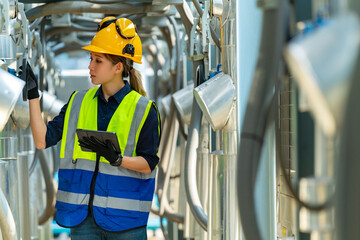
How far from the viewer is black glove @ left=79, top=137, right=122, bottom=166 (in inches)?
96.8

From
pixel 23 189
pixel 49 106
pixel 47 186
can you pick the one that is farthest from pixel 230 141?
pixel 47 186

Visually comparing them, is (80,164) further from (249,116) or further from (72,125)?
(249,116)

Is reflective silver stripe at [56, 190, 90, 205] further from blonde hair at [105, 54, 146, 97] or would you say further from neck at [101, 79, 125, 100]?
blonde hair at [105, 54, 146, 97]

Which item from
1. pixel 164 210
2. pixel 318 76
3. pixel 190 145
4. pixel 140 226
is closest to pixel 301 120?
pixel 140 226

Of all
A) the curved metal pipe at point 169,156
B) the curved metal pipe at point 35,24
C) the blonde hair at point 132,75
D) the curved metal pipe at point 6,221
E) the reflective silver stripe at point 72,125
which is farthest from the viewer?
the curved metal pipe at point 169,156

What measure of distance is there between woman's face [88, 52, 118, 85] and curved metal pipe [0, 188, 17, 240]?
658mm

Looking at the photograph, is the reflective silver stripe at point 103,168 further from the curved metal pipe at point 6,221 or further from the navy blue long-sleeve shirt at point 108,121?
the curved metal pipe at point 6,221

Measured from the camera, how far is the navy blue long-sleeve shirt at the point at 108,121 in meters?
2.60

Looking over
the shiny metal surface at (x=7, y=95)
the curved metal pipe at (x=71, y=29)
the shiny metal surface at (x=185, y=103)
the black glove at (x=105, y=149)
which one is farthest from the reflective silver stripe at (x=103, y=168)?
the curved metal pipe at (x=71, y=29)

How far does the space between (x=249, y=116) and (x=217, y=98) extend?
1.22m

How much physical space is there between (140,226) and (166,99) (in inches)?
106

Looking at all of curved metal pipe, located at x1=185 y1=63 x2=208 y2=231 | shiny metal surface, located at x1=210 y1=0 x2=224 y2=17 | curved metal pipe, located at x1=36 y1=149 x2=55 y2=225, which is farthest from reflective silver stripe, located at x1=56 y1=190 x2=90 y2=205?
curved metal pipe, located at x1=36 y1=149 x2=55 y2=225

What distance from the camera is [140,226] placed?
2588 millimetres

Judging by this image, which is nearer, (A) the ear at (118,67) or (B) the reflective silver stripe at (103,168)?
(B) the reflective silver stripe at (103,168)
